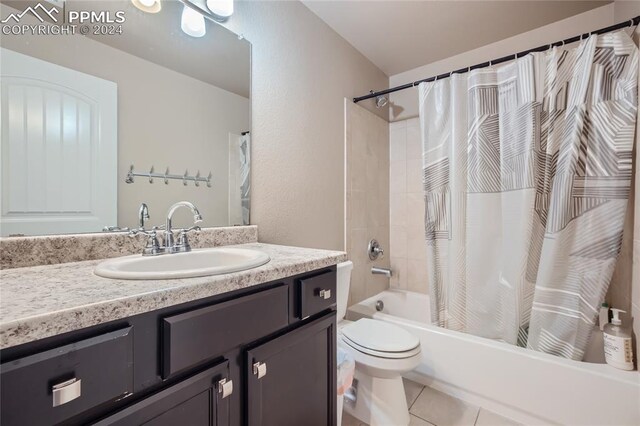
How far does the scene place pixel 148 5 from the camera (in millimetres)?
1108

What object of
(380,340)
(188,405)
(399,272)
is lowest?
(380,340)

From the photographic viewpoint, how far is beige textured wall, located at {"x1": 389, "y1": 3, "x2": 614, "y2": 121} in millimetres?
1755

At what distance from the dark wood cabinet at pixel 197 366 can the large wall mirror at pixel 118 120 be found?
1.98 feet

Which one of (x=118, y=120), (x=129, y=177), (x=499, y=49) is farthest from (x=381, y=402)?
(x=499, y=49)

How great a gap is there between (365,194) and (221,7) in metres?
1.48

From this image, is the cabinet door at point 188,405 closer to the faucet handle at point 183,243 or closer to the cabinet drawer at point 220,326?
the cabinet drawer at point 220,326

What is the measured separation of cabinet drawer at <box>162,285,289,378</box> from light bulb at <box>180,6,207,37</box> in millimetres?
1168

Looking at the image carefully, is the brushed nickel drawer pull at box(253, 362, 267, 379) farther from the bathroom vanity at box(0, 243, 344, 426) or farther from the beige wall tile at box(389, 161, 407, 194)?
the beige wall tile at box(389, 161, 407, 194)

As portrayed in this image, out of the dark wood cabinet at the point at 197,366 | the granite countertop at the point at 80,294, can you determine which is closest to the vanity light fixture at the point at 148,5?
the granite countertop at the point at 80,294

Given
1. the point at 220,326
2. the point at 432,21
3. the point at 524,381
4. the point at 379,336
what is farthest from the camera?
the point at 432,21

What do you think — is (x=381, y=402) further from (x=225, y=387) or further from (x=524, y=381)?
(x=225, y=387)

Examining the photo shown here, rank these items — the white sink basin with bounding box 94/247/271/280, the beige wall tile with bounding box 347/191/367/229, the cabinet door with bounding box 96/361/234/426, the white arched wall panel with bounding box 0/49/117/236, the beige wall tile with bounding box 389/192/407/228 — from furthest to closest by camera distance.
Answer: the beige wall tile with bounding box 389/192/407/228, the beige wall tile with bounding box 347/191/367/229, the white arched wall panel with bounding box 0/49/117/236, the white sink basin with bounding box 94/247/271/280, the cabinet door with bounding box 96/361/234/426

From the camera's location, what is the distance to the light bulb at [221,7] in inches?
49.0

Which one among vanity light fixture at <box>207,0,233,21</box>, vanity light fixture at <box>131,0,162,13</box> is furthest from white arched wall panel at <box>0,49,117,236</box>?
vanity light fixture at <box>207,0,233,21</box>
